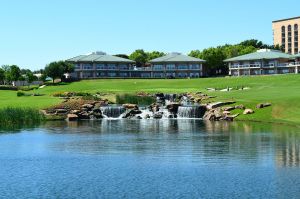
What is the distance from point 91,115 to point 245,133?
37.2 meters

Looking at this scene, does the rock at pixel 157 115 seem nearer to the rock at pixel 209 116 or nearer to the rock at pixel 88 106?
the rock at pixel 209 116

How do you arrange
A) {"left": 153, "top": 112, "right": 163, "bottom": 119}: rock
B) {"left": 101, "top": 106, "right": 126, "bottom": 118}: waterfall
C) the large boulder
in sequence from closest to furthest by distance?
{"left": 153, "top": 112, "right": 163, "bottom": 119}: rock → {"left": 101, "top": 106, "right": 126, "bottom": 118}: waterfall → the large boulder

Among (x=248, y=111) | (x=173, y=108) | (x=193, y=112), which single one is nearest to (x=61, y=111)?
(x=173, y=108)

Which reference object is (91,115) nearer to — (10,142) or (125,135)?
(125,135)

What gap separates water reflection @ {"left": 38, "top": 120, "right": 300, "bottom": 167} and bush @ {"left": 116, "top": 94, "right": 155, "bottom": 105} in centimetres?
3028

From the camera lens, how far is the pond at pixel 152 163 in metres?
35.7

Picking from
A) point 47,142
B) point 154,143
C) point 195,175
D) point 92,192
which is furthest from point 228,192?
point 47,142

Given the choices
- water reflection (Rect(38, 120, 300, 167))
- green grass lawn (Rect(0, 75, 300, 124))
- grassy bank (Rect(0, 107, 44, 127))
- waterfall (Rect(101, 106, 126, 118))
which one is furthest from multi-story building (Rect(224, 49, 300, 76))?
grassy bank (Rect(0, 107, 44, 127))

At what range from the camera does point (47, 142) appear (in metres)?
60.8

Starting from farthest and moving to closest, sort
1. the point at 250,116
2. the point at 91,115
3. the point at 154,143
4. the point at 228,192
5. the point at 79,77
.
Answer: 1. the point at 79,77
2. the point at 91,115
3. the point at 250,116
4. the point at 154,143
5. the point at 228,192

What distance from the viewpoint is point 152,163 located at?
45.3 meters

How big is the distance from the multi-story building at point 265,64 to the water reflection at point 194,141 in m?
113

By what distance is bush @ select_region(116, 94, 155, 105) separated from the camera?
115 m

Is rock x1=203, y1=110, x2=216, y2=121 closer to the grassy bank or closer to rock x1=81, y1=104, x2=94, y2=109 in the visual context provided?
rock x1=81, y1=104, x2=94, y2=109
